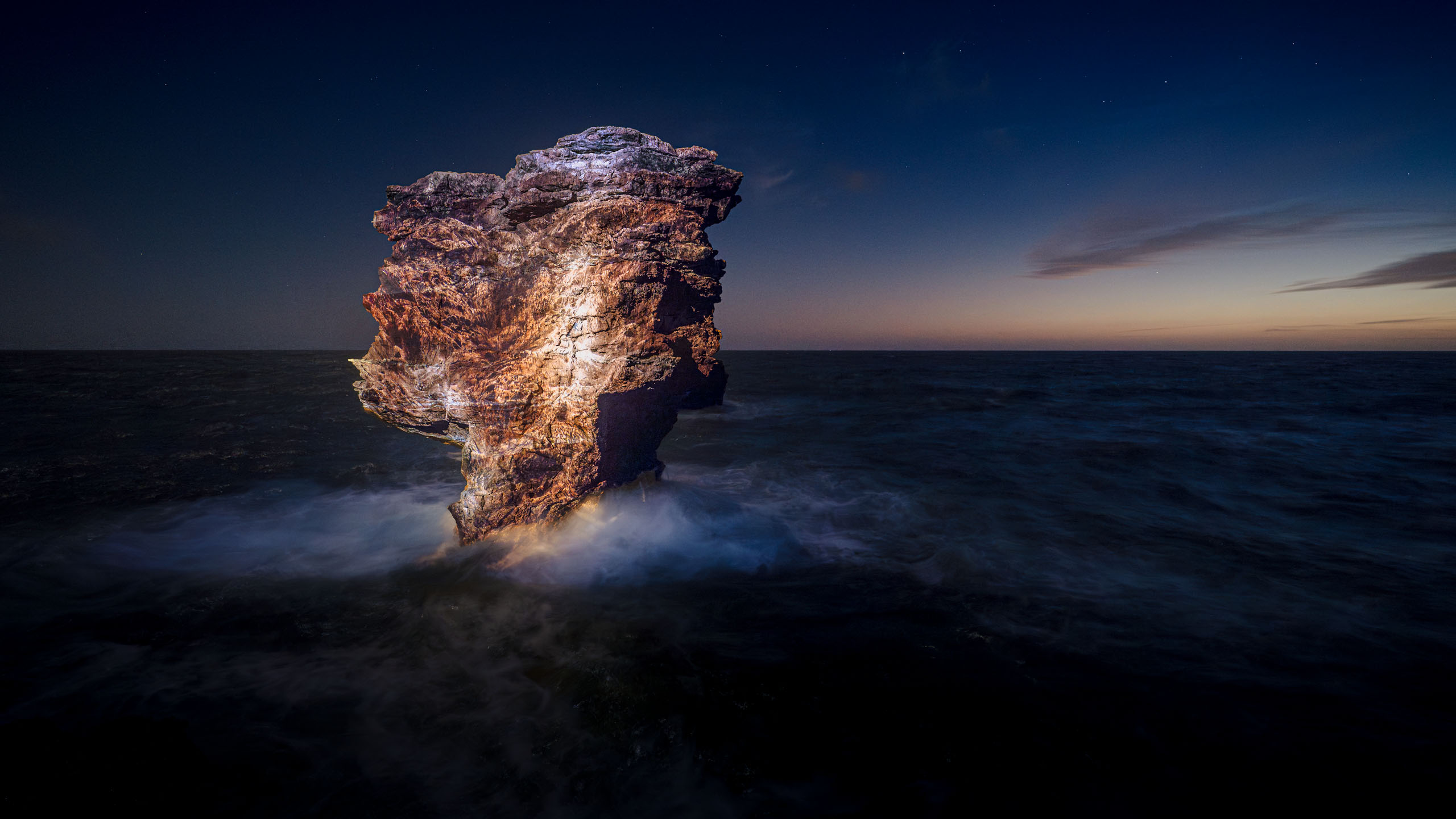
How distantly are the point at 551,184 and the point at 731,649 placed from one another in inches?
226

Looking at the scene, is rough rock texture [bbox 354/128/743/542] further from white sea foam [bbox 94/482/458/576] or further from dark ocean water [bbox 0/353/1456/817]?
white sea foam [bbox 94/482/458/576]

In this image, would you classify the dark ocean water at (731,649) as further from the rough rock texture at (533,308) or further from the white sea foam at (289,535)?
the rough rock texture at (533,308)

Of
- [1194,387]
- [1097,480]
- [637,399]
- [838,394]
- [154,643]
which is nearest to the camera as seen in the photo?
[154,643]

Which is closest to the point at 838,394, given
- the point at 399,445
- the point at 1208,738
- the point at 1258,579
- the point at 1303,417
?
the point at 1303,417

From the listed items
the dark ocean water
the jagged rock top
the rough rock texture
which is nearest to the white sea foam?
the dark ocean water

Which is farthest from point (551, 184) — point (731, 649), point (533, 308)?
point (731, 649)

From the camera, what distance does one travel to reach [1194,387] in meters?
38.3

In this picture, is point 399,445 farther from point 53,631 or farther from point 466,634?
point 466,634

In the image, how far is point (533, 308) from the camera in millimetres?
6586

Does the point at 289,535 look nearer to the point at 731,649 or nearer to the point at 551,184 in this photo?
the point at 551,184

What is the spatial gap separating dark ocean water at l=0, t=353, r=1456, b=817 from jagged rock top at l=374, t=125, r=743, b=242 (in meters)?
4.04

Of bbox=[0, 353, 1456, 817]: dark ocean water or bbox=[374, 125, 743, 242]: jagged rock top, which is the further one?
bbox=[374, 125, 743, 242]: jagged rock top

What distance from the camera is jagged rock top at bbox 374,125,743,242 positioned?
6.51m

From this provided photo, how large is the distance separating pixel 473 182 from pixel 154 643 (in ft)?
18.5
